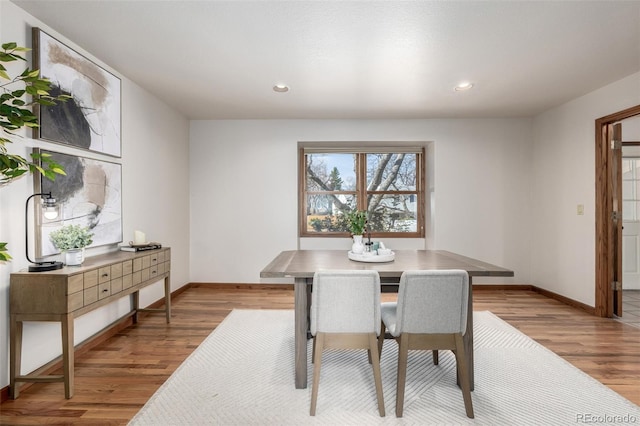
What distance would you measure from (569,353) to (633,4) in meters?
2.59

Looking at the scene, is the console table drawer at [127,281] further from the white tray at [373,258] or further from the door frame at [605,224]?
the door frame at [605,224]

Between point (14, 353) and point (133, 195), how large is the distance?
5.80 ft

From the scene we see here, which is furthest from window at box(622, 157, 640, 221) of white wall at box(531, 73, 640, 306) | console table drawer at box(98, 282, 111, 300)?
console table drawer at box(98, 282, 111, 300)

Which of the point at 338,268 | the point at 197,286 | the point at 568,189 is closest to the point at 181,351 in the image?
the point at 338,268

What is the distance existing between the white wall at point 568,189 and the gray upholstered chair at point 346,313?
3321 mm

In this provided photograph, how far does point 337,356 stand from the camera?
2.67m

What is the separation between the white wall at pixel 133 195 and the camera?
2.08 m

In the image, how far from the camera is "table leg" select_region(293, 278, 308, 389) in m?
2.15

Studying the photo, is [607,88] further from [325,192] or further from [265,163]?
[265,163]

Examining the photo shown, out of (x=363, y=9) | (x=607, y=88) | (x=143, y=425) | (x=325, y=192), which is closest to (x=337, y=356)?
(x=143, y=425)

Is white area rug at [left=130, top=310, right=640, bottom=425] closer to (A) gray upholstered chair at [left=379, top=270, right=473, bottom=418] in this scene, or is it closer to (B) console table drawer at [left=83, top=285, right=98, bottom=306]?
(A) gray upholstered chair at [left=379, top=270, right=473, bottom=418]

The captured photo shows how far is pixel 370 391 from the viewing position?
6.98ft

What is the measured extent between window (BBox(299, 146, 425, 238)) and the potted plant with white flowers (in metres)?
3.14

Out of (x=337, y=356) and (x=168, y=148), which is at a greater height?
(x=168, y=148)
